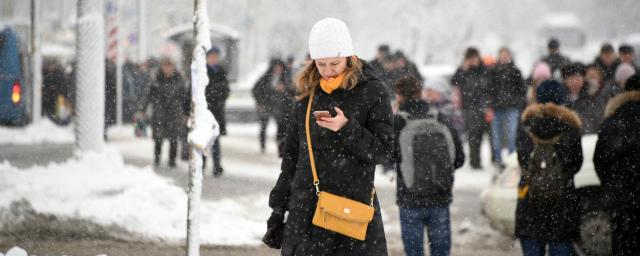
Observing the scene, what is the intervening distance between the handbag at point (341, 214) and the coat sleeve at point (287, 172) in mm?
225

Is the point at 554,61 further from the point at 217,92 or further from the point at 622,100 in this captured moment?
the point at 622,100

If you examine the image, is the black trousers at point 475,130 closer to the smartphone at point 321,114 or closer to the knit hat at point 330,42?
the knit hat at point 330,42

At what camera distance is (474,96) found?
13.4 meters

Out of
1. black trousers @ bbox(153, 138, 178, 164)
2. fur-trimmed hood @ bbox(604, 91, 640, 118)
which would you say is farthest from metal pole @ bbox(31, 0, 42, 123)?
fur-trimmed hood @ bbox(604, 91, 640, 118)

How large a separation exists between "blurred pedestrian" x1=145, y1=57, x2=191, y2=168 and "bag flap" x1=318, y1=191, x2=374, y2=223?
351 inches

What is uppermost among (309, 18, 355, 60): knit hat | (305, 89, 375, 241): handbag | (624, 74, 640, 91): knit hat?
(309, 18, 355, 60): knit hat

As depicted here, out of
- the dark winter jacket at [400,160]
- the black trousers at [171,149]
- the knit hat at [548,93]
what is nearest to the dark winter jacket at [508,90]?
the black trousers at [171,149]

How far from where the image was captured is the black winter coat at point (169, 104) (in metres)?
12.7

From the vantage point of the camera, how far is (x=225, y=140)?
1802 centimetres

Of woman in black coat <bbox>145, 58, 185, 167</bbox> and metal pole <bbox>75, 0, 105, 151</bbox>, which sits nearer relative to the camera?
metal pole <bbox>75, 0, 105, 151</bbox>

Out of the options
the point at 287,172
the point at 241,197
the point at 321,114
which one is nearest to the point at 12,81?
the point at 241,197

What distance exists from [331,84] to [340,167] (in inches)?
15.8

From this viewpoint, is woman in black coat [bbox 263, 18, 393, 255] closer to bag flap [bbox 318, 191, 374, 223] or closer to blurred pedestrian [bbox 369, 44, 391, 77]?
bag flap [bbox 318, 191, 374, 223]

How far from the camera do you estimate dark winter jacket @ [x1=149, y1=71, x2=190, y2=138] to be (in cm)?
1270
